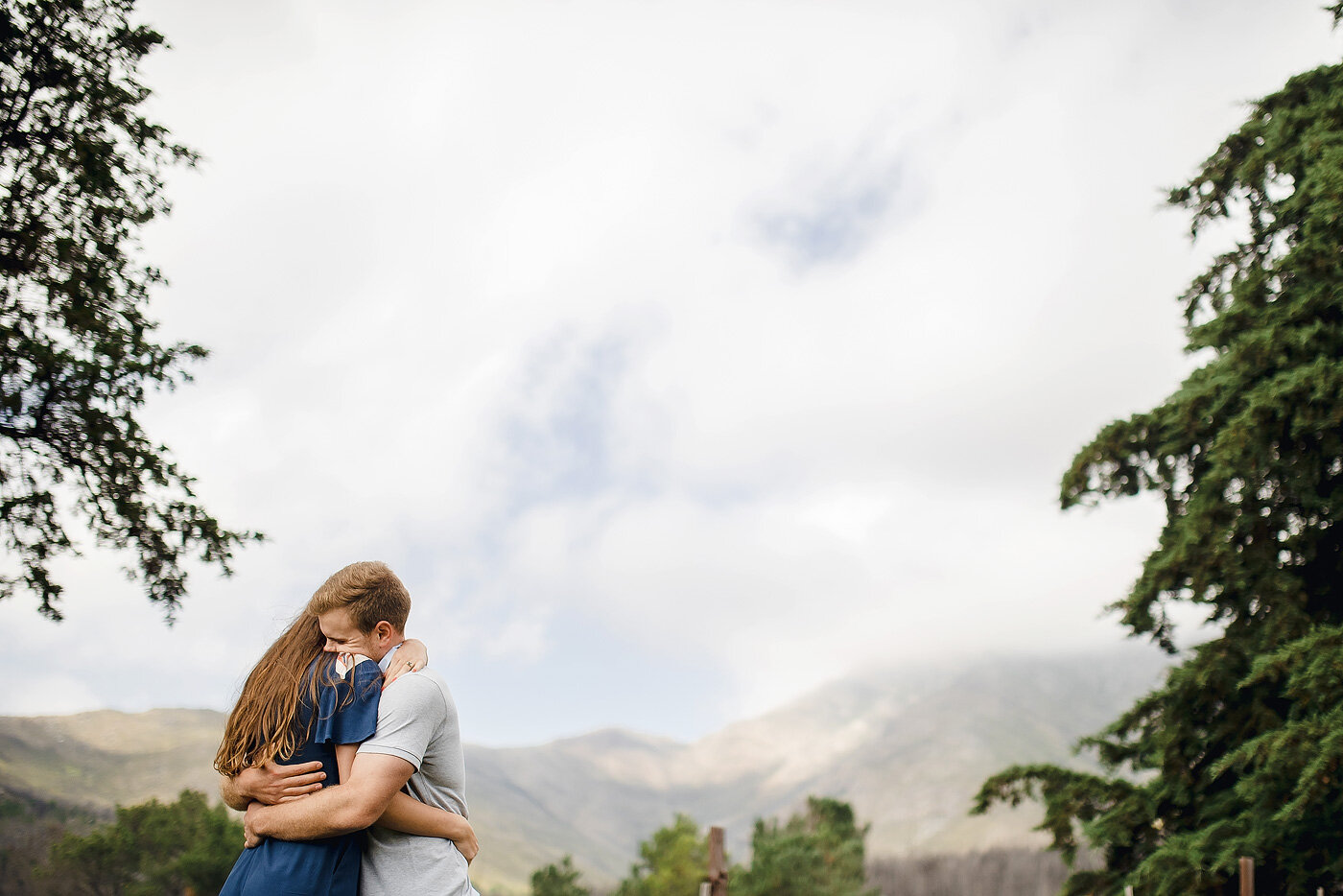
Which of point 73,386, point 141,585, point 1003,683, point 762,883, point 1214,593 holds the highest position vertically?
point 1003,683

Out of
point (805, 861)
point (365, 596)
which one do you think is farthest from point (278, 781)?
point (805, 861)

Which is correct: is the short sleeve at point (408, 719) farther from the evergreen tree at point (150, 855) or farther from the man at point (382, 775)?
the evergreen tree at point (150, 855)

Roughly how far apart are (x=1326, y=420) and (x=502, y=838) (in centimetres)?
10097

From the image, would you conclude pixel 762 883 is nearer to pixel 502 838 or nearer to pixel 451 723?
pixel 451 723

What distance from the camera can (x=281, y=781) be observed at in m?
1.99

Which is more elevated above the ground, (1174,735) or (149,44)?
(149,44)

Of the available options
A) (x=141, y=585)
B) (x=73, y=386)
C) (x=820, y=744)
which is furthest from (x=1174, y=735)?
(x=820, y=744)

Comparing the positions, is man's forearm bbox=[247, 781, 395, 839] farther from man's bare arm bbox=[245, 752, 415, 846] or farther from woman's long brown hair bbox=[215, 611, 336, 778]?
woman's long brown hair bbox=[215, 611, 336, 778]

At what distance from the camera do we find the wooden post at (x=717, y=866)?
32.0 feet

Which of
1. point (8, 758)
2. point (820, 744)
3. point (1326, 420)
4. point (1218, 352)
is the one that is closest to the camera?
point (1326, 420)

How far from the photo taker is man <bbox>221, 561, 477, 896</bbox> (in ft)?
6.33

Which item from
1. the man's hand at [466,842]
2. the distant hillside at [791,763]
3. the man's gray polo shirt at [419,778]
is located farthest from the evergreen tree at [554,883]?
the distant hillside at [791,763]

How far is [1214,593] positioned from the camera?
28.7ft

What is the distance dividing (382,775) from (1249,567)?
334 inches
